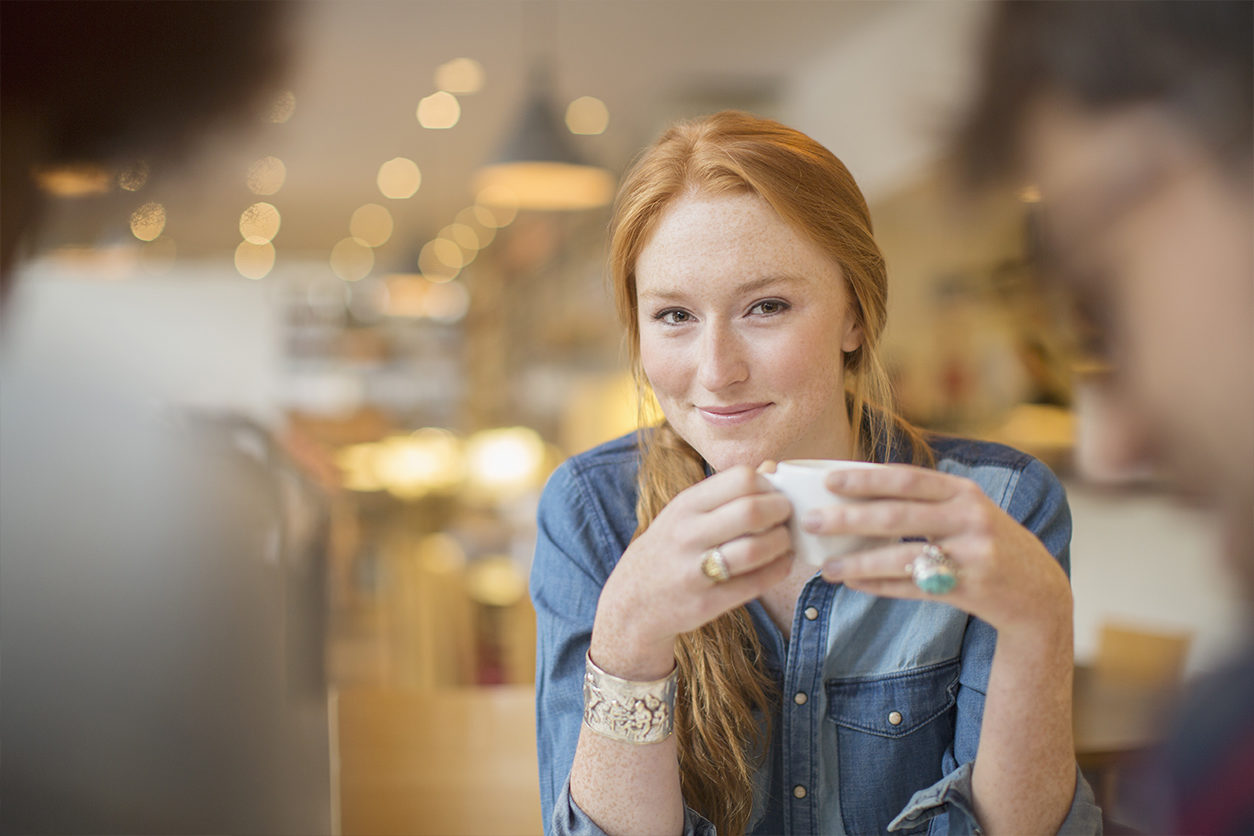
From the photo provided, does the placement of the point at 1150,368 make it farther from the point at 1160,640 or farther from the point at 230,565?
the point at 230,565

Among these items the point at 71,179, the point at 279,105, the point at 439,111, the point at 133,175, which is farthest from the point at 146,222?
the point at 439,111

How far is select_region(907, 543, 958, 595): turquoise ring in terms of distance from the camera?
625 millimetres

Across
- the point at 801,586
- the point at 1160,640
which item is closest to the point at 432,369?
the point at 1160,640

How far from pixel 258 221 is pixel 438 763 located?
276cm

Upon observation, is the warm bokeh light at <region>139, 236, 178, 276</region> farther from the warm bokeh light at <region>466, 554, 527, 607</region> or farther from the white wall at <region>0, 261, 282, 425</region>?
the warm bokeh light at <region>466, 554, 527, 607</region>

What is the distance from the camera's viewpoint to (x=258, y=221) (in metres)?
3.50

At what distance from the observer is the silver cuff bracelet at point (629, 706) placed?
72 centimetres

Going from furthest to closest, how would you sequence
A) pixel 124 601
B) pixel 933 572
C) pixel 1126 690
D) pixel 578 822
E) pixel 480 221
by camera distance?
pixel 480 221
pixel 1126 690
pixel 124 601
pixel 578 822
pixel 933 572

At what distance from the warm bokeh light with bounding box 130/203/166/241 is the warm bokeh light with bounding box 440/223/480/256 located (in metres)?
4.42

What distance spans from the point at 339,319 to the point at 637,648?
608 cm

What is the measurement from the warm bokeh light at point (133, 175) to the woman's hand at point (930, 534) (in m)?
1.59

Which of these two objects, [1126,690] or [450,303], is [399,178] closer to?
[450,303]

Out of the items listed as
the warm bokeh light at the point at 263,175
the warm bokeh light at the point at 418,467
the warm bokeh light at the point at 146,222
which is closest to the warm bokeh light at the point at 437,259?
the warm bokeh light at the point at 418,467

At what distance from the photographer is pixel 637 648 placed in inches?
27.6
